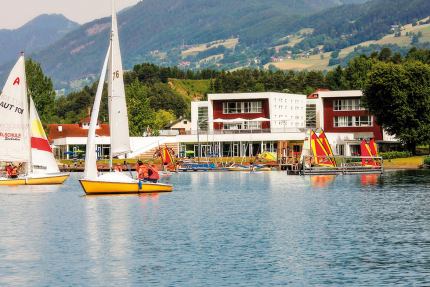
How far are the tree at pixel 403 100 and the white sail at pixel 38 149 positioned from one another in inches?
2807

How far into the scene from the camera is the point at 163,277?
993 inches

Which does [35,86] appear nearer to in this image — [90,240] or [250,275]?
[90,240]

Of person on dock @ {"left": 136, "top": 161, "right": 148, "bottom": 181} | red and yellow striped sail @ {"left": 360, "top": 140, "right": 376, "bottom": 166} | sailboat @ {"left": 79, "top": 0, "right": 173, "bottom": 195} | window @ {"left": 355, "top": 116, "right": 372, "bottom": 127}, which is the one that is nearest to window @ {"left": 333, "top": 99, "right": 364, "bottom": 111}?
window @ {"left": 355, "top": 116, "right": 372, "bottom": 127}

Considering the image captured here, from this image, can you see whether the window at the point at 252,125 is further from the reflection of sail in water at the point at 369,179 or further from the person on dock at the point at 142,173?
the person on dock at the point at 142,173

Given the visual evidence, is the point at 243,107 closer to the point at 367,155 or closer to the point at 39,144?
the point at 367,155

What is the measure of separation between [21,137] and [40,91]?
56.4 metres

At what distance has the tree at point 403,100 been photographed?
116m

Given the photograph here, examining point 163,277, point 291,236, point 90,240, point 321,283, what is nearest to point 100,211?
point 90,240

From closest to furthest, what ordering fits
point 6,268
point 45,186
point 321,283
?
point 321,283 < point 6,268 < point 45,186

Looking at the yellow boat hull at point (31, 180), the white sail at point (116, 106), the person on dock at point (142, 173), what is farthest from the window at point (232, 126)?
the white sail at point (116, 106)

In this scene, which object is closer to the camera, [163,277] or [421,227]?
[163,277]

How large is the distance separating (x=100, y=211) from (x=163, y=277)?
2316 cm

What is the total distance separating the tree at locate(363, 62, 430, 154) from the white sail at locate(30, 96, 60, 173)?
71302 millimetres

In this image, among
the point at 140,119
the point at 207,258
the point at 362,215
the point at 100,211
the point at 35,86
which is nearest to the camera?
the point at 207,258
